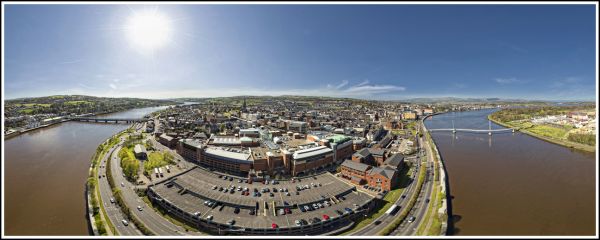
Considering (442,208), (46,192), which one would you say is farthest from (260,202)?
(46,192)

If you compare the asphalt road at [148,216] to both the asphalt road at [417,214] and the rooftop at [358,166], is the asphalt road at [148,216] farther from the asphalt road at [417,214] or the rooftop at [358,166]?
the rooftop at [358,166]

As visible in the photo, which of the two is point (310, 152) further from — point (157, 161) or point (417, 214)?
point (157, 161)

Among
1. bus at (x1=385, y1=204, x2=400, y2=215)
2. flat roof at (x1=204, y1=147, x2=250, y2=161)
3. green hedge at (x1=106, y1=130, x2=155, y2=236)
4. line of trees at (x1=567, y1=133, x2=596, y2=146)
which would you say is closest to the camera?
green hedge at (x1=106, y1=130, x2=155, y2=236)

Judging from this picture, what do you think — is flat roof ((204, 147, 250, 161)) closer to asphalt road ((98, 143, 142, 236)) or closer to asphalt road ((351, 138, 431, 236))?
asphalt road ((98, 143, 142, 236))

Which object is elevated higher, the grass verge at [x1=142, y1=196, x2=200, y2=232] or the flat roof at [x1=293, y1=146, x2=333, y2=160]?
the flat roof at [x1=293, y1=146, x2=333, y2=160]

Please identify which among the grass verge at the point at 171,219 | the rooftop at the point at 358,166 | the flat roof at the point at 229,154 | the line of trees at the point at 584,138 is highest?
the line of trees at the point at 584,138

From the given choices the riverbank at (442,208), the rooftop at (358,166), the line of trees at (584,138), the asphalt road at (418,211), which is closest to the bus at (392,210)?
the asphalt road at (418,211)

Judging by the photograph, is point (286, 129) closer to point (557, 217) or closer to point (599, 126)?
point (557, 217)

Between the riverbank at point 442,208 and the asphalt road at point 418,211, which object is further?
the asphalt road at point 418,211

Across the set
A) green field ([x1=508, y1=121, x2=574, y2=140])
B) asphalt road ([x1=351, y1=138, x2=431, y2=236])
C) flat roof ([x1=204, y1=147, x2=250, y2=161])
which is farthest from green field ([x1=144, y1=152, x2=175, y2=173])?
green field ([x1=508, y1=121, x2=574, y2=140])

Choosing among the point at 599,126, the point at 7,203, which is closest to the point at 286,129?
the point at 7,203
